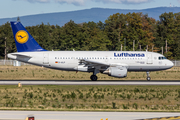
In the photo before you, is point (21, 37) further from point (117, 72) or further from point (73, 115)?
point (73, 115)

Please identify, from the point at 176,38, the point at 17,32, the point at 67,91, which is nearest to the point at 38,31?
the point at 176,38

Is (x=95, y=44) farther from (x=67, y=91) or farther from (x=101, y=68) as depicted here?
(x=67, y=91)

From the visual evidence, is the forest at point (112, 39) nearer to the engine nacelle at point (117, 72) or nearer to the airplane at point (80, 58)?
the airplane at point (80, 58)

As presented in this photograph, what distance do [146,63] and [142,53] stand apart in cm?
165

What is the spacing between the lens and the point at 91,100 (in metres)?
24.7

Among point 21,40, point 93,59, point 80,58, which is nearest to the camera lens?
point 80,58

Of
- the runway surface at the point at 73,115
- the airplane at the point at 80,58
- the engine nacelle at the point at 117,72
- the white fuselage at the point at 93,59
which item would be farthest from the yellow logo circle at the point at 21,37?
the runway surface at the point at 73,115

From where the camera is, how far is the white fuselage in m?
40.2

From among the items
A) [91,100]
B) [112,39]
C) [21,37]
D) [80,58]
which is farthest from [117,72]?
[112,39]

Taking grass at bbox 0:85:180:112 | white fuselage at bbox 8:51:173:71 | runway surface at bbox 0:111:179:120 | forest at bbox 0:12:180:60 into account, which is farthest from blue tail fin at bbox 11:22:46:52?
forest at bbox 0:12:180:60

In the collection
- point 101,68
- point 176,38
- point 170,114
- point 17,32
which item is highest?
point 176,38

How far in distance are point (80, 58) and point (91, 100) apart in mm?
16161

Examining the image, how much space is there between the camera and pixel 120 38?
362 feet

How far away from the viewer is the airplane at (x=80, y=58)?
131 ft
